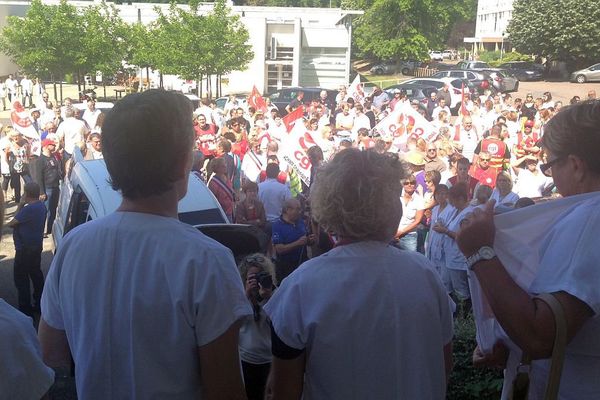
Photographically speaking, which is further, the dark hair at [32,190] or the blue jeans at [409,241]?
the blue jeans at [409,241]

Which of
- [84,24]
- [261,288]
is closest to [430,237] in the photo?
[261,288]

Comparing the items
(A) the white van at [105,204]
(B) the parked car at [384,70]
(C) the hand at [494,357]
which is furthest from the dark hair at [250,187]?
(B) the parked car at [384,70]

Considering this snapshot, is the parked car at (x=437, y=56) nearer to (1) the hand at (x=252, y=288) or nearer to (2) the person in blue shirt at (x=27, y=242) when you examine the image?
(2) the person in blue shirt at (x=27, y=242)

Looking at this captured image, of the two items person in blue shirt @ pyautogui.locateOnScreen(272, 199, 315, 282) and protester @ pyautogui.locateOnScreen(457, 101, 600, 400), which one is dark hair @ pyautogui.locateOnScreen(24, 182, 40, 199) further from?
protester @ pyautogui.locateOnScreen(457, 101, 600, 400)

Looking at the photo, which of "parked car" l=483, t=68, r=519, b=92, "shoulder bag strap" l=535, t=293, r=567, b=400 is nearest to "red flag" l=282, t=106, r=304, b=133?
"shoulder bag strap" l=535, t=293, r=567, b=400

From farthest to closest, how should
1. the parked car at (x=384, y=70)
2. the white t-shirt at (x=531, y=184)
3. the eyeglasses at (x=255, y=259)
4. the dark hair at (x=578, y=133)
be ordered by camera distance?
the parked car at (x=384, y=70)
the white t-shirt at (x=531, y=184)
the eyeglasses at (x=255, y=259)
the dark hair at (x=578, y=133)

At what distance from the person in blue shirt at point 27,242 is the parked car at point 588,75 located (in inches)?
1679

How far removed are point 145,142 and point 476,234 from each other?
3.44 ft

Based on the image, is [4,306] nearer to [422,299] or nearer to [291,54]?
[422,299]

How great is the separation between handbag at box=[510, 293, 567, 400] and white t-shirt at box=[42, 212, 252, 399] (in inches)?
34.3

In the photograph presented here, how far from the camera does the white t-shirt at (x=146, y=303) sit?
75.0 inches

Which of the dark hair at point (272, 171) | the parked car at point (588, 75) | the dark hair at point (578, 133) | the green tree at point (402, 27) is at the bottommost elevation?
the dark hair at point (272, 171)

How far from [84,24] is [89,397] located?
3462 centimetres

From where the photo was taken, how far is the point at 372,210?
7.42 feet
